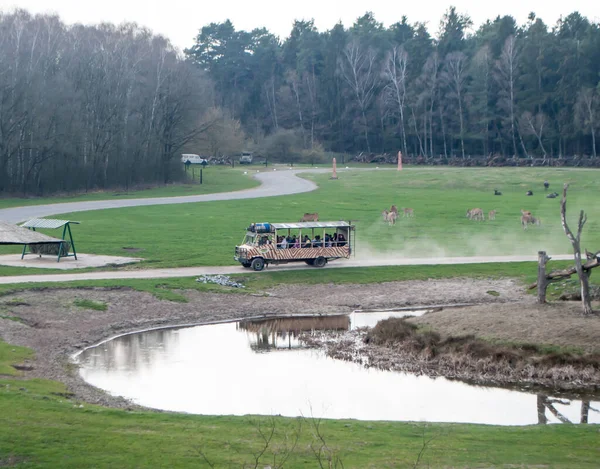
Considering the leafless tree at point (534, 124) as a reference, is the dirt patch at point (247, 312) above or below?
below

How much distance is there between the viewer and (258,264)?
45.8m

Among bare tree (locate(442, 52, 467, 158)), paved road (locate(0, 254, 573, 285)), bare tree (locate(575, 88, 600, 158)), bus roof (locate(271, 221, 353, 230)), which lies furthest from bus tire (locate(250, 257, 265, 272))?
bare tree (locate(442, 52, 467, 158))

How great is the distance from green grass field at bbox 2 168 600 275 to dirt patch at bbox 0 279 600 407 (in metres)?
7.23

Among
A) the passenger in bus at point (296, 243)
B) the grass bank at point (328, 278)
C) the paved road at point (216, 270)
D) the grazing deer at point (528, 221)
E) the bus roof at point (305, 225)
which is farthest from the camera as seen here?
the grazing deer at point (528, 221)

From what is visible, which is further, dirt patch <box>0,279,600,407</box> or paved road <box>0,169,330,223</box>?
paved road <box>0,169,330,223</box>

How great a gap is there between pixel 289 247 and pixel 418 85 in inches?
Answer: 4426

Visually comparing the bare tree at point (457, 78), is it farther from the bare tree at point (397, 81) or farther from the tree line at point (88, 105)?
the tree line at point (88, 105)

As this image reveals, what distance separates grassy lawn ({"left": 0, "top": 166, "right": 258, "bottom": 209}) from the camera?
86.0 m

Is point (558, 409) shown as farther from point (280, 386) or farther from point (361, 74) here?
point (361, 74)

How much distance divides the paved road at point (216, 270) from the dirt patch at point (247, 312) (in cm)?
304

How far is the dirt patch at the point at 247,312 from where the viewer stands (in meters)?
29.4

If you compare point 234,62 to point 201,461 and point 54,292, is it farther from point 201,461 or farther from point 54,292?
point 201,461

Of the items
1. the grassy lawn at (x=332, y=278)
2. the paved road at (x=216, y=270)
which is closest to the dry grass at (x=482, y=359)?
the grassy lawn at (x=332, y=278)

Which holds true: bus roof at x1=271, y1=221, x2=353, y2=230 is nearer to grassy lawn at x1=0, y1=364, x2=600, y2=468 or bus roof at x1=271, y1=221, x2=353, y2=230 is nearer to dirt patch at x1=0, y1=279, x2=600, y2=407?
dirt patch at x1=0, y1=279, x2=600, y2=407
